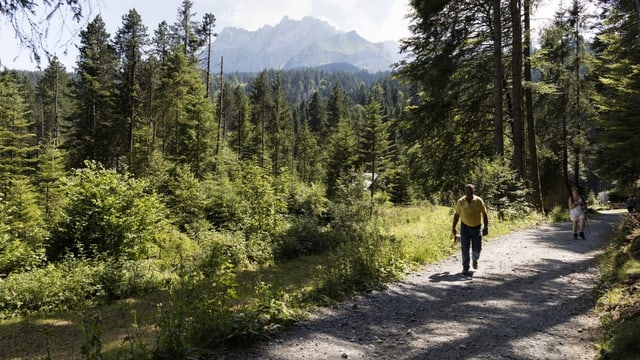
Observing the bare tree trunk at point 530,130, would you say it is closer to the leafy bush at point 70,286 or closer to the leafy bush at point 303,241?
the leafy bush at point 303,241

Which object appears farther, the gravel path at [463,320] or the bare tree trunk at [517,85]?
the bare tree trunk at [517,85]

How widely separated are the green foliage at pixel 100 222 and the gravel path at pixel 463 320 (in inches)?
348

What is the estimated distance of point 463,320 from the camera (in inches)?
227

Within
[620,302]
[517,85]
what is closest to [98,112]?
[517,85]

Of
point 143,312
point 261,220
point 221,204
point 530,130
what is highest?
point 530,130

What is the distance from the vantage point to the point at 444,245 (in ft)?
34.3

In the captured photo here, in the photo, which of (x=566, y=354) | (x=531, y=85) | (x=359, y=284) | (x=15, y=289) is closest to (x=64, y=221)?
(x=15, y=289)

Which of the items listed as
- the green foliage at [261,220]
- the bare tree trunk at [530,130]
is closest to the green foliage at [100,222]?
the green foliage at [261,220]

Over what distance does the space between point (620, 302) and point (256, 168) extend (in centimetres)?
1757

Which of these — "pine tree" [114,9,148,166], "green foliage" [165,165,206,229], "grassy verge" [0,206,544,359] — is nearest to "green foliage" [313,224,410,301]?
"grassy verge" [0,206,544,359]

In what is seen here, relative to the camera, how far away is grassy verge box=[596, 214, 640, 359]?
425 cm

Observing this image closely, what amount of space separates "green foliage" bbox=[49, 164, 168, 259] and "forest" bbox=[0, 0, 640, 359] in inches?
1.9

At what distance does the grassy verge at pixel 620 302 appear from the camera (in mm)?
4250

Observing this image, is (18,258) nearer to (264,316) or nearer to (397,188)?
(264,316)
